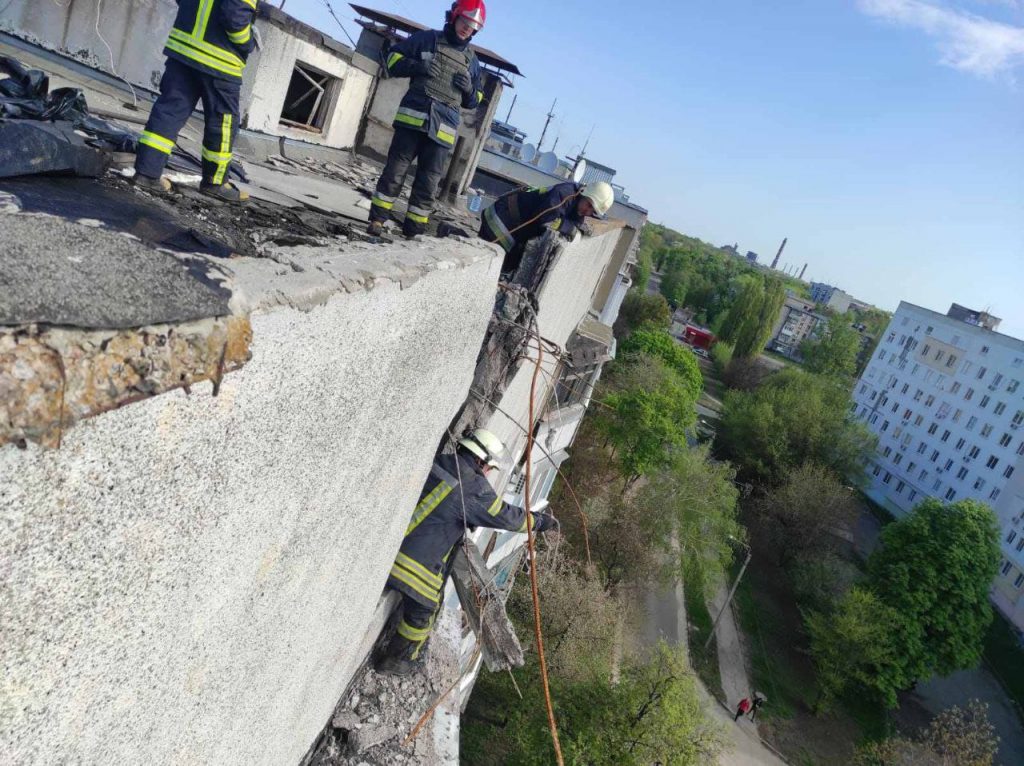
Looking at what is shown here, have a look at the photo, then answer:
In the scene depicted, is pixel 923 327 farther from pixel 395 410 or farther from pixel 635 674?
pixel 395 410

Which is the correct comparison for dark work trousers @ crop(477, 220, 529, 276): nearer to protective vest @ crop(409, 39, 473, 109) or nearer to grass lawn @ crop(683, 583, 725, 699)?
protective vest @ crop(409, 39, 473, 109)

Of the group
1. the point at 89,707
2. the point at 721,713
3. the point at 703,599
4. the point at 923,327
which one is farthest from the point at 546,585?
the point at 923,327

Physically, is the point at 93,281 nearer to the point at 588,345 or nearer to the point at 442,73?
the point at 442,73

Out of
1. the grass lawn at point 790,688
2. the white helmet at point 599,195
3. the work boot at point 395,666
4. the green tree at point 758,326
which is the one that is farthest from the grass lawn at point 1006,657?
the work boot at point 395,666

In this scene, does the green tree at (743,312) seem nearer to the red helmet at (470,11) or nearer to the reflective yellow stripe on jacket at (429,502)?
the red helmet at (470,11)

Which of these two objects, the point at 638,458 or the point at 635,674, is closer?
the point at 635,674

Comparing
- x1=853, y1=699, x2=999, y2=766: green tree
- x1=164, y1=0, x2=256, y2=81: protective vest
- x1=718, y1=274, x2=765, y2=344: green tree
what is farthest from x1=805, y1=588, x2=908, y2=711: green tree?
x1=718, y1=274, x2=765, y2=344: green tree

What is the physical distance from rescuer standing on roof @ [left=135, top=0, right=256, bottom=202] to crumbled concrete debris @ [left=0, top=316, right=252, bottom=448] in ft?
7.83

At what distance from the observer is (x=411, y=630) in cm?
462

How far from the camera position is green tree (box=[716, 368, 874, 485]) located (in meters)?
35.4

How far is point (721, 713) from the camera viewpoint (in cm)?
2112

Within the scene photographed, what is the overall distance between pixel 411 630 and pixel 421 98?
3.64m

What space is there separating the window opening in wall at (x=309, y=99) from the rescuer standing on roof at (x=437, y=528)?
6.60m

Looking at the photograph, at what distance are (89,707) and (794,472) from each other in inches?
1344
